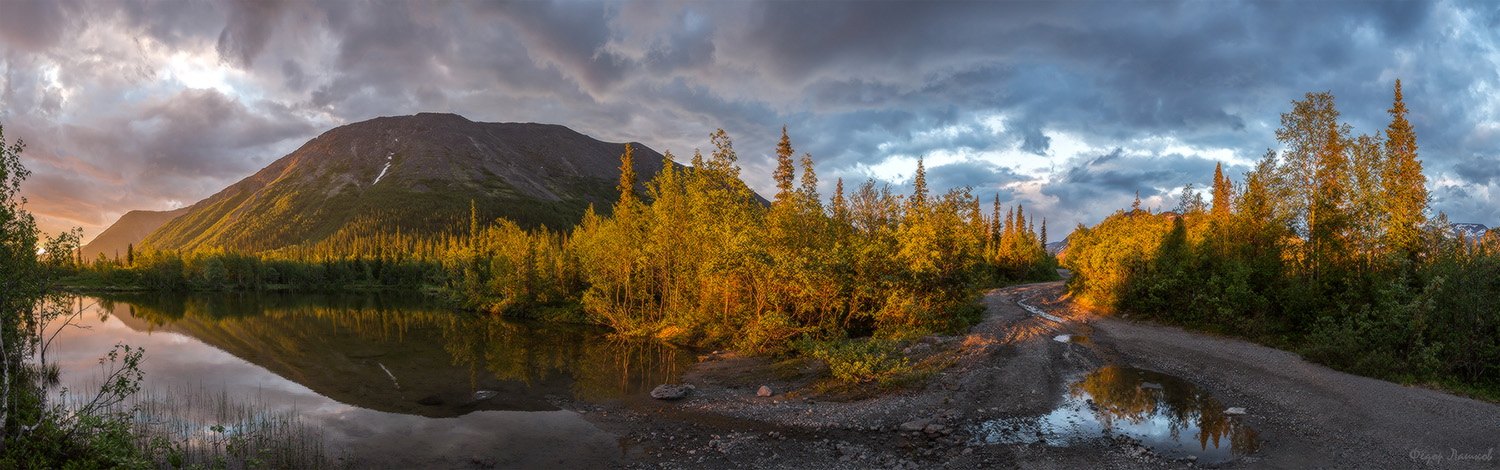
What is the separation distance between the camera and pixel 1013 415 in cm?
1655

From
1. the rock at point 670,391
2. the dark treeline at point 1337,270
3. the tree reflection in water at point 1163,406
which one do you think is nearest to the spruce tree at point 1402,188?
the dark treeline at point 1337,270

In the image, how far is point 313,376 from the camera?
27141 mm

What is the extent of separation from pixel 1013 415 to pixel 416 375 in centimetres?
2773

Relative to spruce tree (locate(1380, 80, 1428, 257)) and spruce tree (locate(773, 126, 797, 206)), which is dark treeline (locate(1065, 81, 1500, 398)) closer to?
spruce tree (locate(1380, 80, 1428, 257))

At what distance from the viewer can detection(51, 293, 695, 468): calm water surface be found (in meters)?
16.4

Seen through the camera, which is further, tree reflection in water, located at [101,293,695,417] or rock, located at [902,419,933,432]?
tree reflection in water, located at [101,293,695,417]

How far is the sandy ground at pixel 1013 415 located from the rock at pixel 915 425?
0.15m

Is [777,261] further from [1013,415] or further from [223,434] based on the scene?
[223,434]

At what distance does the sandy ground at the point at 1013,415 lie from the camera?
12992mm

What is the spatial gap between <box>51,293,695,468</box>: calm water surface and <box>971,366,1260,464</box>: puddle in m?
12.2

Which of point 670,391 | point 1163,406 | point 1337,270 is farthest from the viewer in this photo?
point 1337,270

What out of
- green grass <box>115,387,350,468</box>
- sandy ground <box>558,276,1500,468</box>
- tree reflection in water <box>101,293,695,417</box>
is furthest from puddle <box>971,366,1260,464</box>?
green grass <box>115,387,350,468</box>

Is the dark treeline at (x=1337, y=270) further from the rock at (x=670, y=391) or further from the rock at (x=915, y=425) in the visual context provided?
the rock at (x=670, y=391)

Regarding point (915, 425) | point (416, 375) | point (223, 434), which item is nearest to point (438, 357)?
point (416, 375)
